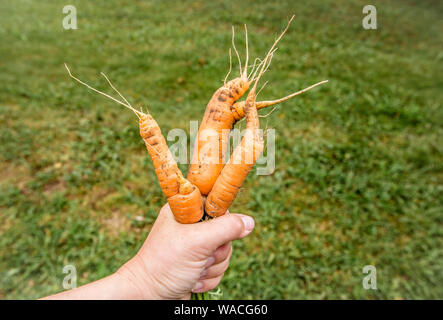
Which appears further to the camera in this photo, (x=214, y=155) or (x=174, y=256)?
(x=214, y=155)

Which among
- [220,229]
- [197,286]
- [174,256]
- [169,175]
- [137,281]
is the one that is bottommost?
[197,286]

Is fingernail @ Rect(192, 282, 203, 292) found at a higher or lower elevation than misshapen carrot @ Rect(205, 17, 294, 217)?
lower

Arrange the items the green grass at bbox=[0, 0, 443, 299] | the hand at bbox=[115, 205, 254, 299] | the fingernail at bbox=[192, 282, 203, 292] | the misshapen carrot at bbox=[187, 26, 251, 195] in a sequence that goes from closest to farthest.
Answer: the hand at bbox=[115, 205, 254, 299] → the misshapen carrot at bbox=[187, 26, 251, 195] → the fingernail at bbox=[192, 282, 203, 292] → the green grass at bbox=[0, 0, 443, 299]

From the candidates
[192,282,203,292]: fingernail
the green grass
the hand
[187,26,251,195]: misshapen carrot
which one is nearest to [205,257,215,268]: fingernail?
the hand

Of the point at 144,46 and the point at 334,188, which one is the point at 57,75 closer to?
the point at 144,46

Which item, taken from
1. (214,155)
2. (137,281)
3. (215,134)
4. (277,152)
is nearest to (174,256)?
(137,281)

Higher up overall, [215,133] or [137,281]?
[215,133]

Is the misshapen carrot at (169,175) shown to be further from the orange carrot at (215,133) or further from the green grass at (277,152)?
the green grass at (277,152)

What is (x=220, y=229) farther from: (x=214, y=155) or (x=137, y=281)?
(x=137, y=281)

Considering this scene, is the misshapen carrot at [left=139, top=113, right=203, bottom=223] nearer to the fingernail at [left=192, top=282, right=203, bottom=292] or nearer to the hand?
the hand
